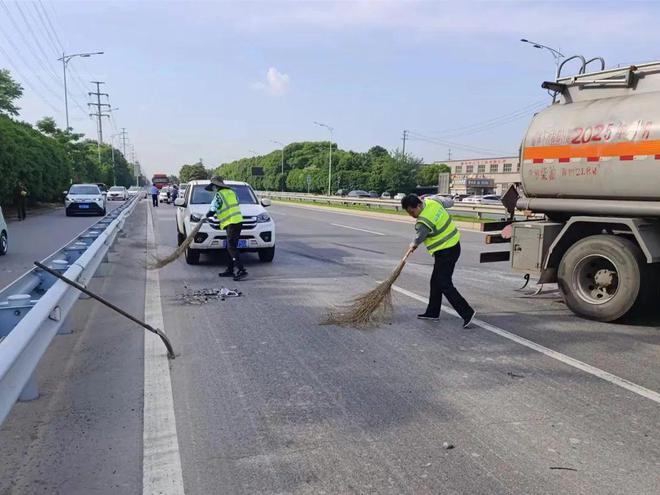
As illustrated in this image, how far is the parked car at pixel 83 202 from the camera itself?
26.0 metres

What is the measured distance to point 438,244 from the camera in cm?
643

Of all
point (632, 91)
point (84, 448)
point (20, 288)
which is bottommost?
point (84, 448)

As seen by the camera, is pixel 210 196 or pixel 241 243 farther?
pixel 210 196

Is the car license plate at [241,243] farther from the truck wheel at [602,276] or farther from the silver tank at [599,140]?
the truck wheel at [602,276]

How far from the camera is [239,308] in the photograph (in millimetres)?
7117

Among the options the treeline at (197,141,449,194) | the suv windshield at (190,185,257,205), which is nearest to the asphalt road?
the suv windshield at (190,185,257,205)

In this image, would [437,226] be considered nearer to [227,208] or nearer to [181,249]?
[227,208]

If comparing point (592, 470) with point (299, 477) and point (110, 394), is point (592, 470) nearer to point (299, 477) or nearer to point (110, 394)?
point (299, 477)

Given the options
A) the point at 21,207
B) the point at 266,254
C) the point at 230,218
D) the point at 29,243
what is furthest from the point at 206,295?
the point at 21,207

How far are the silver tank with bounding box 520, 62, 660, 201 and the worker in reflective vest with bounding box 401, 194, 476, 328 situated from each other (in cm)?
166

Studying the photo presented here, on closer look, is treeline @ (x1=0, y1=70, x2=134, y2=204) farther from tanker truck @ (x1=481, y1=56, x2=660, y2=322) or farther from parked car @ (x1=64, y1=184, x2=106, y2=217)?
tanker truck @ (x1=481, y1=56, x2=660, y2=322)

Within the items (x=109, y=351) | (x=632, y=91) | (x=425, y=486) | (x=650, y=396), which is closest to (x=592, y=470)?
(x=425, y=486)

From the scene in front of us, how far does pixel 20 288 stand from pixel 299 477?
3161mm

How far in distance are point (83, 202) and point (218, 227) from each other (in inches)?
729
